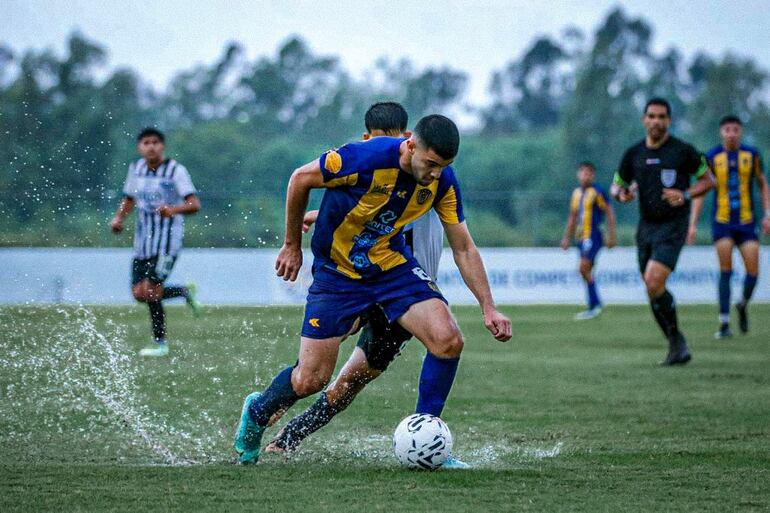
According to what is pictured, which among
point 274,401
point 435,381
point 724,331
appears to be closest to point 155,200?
point 274,401

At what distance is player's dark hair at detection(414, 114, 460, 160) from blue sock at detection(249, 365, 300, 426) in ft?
4.77

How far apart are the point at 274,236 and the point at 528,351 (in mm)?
12908

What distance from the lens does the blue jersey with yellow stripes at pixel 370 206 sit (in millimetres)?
5453

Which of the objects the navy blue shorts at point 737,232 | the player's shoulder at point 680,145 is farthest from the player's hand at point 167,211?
the navy blue shorts at point 737,232

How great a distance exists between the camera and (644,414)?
7727 millimetres

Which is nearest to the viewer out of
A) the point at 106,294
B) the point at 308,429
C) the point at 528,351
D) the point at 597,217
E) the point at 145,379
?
the point at 308,429

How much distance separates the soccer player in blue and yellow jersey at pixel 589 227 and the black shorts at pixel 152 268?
825 centimetres

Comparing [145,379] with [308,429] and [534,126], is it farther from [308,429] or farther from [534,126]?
[534,126]

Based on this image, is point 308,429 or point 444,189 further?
point 308,429

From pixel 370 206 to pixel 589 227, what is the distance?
45.9 feet

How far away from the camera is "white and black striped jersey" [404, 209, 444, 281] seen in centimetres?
Result: 641

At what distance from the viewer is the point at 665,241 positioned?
34.5ft

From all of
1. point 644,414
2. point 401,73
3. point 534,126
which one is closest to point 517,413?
point 644,414

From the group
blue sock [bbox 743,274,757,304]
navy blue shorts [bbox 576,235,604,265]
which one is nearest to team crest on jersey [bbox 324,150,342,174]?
blue sock [bbox 743,274,757,304]
